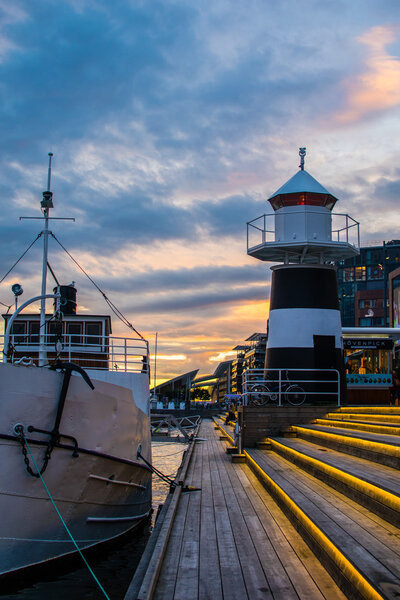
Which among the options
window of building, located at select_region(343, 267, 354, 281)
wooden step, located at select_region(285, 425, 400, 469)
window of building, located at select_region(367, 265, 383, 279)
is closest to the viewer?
wooden step, located at select_region(285, 425, 400, 469)

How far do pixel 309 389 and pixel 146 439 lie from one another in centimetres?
679

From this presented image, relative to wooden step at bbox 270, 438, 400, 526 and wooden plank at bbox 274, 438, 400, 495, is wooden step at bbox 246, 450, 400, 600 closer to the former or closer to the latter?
wooden step at bbox 270, 438, 400, 526

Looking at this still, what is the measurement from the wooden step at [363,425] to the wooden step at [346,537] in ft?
5.83

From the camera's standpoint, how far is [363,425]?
9984 mm

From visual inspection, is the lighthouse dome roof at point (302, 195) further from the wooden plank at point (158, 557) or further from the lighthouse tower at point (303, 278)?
the wooden plank at point (158, 557)

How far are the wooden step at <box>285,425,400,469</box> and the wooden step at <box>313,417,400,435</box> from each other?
0.20 m

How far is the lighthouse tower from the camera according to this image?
1612 cm

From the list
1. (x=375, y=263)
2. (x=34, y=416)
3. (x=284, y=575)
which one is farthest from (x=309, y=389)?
(x=375, y=263)

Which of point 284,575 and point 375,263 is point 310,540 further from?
point 375,263

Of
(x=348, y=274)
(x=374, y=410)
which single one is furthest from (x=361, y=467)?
(x=348, y=274)

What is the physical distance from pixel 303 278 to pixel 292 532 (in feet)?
36.9

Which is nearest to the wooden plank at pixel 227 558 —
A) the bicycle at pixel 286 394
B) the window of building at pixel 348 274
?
the bicycle at pixel 286 394

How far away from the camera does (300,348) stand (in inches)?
633

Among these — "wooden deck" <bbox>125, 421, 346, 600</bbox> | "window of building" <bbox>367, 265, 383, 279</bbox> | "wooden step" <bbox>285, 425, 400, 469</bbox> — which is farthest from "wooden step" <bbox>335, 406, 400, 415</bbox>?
"window of building" <bbox>367, 265, 383, 279</bbox>
